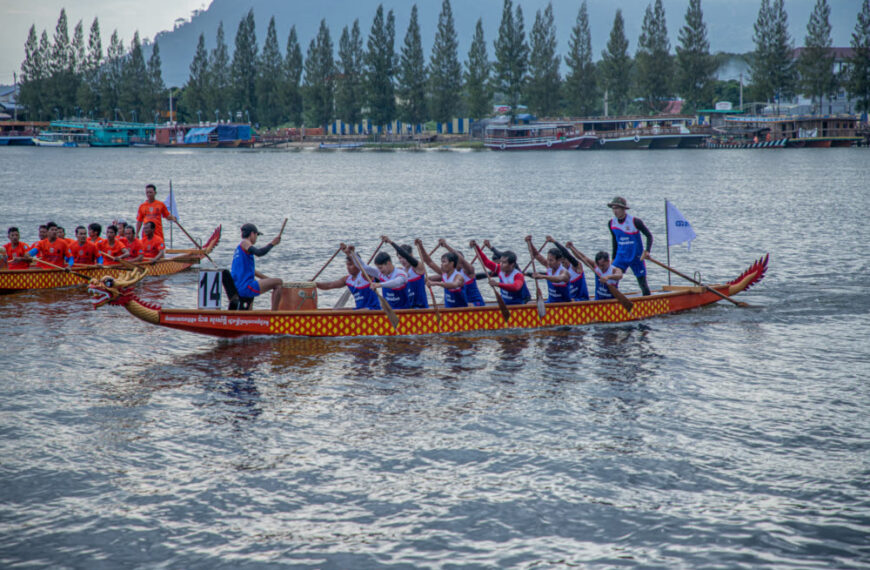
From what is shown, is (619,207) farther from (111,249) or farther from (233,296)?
(111,249)

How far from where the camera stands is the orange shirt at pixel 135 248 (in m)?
26.5

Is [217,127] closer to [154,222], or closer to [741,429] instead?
[154,222]

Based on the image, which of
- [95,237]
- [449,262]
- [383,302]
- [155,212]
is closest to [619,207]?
[449,262]

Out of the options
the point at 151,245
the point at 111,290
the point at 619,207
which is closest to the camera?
the point at 111,290

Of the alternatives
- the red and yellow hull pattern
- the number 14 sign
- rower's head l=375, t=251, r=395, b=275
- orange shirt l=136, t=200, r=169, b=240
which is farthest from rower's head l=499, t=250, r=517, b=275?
orange shirt l=136, t=200, r=169, b=240

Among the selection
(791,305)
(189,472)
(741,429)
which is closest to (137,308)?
(189,472)

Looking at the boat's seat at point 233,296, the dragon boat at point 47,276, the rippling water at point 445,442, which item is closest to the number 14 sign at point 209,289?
the boat's seat at point 233,296

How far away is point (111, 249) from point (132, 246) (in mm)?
828

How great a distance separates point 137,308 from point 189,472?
5.94m

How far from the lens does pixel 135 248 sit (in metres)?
26.8

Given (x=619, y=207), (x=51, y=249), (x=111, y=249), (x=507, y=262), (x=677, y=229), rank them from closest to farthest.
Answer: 1. (x=507, y=262)
2. (x=619, y=207)
3. (x=677, y=229)
4. (x=51, y=249)
5. (x=111, y=249)

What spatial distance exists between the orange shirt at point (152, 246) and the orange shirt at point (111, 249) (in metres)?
0.89

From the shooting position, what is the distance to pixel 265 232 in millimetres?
45531

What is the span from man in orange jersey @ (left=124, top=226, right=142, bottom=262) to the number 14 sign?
29.5 ft
